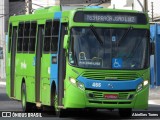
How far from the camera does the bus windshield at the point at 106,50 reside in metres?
19.1

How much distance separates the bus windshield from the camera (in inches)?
751

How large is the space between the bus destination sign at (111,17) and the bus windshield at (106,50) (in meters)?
0.23

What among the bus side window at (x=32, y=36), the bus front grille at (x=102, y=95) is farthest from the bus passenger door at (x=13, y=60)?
the bus front grille at (x=102, y=95)

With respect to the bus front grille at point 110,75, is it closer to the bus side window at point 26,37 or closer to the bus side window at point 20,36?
the bus side window at point 26,37

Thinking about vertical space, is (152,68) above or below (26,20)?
below

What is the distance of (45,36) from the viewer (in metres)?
21.2

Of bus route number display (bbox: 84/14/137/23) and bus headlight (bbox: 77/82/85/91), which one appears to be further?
bus route number display (bbox: 84/14/137/23)

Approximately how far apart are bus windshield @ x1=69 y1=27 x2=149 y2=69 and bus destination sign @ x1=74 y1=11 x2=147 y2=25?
0.23m

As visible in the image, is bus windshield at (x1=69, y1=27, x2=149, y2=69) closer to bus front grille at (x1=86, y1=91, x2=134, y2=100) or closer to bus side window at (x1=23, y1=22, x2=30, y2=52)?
bus front grille at (x1=86, y1=91, x2=134, y2=100)

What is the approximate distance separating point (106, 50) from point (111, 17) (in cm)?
94

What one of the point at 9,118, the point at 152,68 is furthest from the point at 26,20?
the point at 152,68

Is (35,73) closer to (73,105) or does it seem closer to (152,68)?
(73,105)

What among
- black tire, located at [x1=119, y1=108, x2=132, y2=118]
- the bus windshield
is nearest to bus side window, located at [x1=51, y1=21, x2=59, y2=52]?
the bus windshield

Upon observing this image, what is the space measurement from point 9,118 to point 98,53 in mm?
3332
